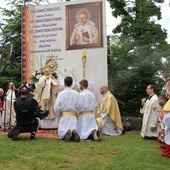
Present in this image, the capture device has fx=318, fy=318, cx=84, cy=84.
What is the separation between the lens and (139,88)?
12141 mm

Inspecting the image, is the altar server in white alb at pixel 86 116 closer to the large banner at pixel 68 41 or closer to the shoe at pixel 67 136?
the shoe at pixel 67 136

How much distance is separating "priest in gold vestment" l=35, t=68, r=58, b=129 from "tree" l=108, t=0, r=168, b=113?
3.33 metres

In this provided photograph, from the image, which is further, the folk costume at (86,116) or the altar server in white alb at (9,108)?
the altar server in white alb at (9,108)

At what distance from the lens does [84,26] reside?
11.2 meters

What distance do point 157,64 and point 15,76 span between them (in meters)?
8.78

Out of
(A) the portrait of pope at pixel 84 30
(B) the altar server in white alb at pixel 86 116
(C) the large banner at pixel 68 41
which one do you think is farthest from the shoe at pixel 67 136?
(A) the portrait of pope at pixel 84 30

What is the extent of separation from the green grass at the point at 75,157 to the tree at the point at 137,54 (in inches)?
222

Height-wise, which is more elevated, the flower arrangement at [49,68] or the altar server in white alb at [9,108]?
the flower arrangement at [49,68]

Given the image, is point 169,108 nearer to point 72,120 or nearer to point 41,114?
point 72,120

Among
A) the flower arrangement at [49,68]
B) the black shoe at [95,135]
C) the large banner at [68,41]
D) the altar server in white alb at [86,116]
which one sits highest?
the large banner at [68,41]

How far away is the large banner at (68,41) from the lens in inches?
429

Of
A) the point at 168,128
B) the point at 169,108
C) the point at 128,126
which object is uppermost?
the point at 169,108

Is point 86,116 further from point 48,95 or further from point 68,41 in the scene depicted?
point 68,41

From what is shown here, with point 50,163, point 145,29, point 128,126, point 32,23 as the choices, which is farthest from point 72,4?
point 50,163
